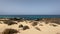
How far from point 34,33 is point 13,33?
2.95ft

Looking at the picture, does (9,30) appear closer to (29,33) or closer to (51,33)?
(29,33)

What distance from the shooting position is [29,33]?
16.5 feet

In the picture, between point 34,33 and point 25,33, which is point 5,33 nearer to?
point 25,33

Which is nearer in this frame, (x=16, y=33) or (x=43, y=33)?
(x=16, y=33)

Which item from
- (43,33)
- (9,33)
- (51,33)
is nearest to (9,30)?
(9,33)

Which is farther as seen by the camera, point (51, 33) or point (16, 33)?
Answer: point (51, 33)

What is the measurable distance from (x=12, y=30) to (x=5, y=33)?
320 millimetres

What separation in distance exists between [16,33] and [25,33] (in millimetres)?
471

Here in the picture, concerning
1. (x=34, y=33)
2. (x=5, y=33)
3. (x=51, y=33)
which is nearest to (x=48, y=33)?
(x=51, y=33)

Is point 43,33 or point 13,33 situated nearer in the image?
point 13,33

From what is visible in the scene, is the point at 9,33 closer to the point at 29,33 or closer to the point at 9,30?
the point at 9,30

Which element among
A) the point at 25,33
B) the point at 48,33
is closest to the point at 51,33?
the point at 48,33

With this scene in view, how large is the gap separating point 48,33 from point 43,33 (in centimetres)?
22

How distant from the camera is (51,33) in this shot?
514cm
